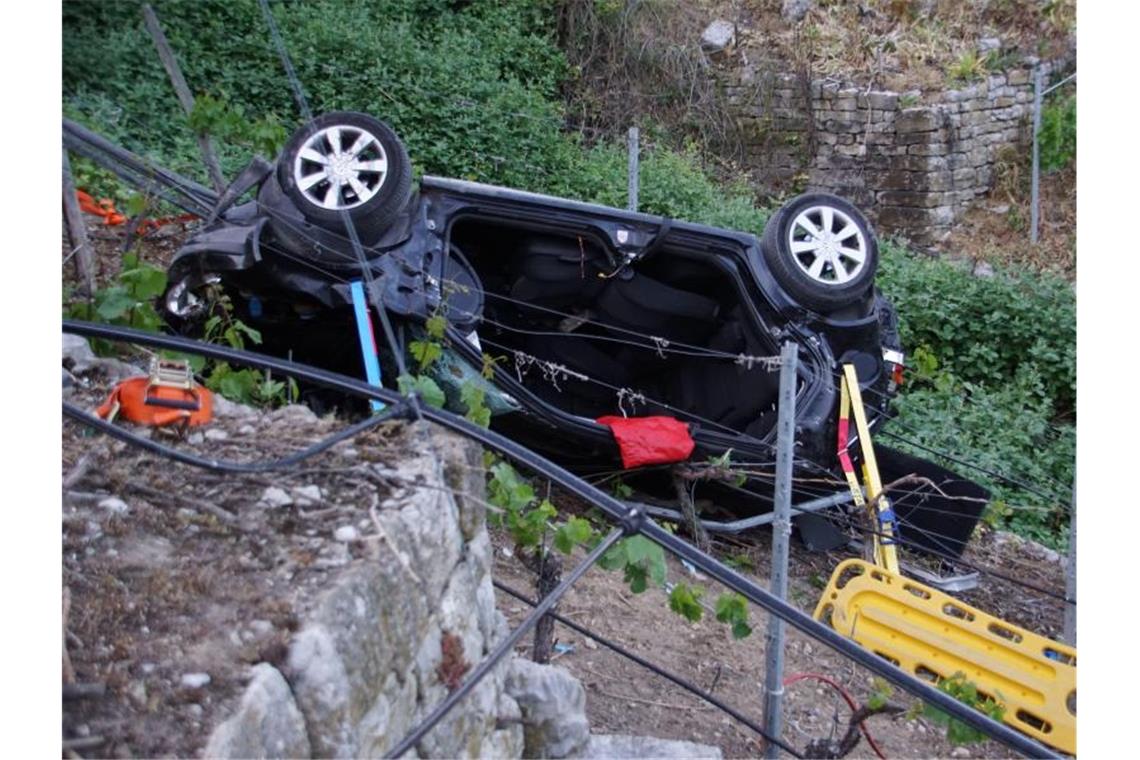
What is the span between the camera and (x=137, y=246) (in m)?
5.33

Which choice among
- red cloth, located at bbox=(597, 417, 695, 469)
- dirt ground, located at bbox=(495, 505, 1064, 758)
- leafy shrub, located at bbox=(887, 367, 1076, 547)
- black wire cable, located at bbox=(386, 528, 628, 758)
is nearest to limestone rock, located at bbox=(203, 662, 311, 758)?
black wire cable, located at bbox=(386, 528, 628, 758)

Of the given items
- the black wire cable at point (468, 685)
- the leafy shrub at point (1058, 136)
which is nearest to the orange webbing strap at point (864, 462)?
the black wire cable at point (468, 685)

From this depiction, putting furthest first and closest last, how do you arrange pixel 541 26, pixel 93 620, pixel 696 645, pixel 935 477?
pixel 541 26 < pixel 935 477 < pixel 696 645 < pixel 93 620

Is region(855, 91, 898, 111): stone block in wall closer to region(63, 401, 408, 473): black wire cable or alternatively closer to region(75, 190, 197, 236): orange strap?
region(75, 190, 197, 236): orange strap

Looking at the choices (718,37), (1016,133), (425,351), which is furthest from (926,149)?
(425,351)

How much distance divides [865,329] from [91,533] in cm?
463

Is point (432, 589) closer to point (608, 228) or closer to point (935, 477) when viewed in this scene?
point (608, 228)

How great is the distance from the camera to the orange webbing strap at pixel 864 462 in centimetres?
646

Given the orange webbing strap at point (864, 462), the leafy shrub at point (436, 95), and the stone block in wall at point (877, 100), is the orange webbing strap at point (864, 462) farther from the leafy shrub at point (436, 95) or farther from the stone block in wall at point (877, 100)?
the stone block in wall at point (877, 100)

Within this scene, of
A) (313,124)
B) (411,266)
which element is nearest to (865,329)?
(411,266)

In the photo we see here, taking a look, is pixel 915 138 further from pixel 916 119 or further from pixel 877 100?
pixel 877 100

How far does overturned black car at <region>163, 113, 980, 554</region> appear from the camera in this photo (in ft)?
18.6

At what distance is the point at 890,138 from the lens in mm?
14289

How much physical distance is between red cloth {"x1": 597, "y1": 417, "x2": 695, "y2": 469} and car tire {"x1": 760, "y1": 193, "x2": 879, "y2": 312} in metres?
0.94
